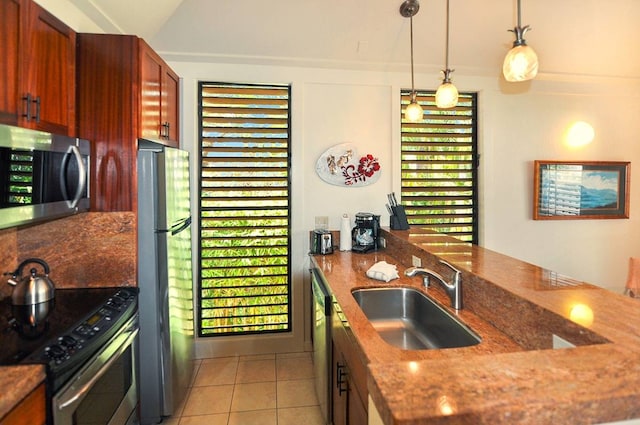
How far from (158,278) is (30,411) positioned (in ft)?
3.14

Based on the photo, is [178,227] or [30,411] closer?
[30,411]

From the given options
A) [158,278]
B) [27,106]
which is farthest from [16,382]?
[27,106]

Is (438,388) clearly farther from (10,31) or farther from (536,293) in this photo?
(10,31)

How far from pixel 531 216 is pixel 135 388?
3565 millimetres

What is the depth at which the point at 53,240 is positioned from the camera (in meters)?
1.94

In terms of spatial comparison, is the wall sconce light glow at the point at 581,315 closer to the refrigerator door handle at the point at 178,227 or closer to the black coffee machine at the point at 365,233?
the black coffee machine at the point at 365,233

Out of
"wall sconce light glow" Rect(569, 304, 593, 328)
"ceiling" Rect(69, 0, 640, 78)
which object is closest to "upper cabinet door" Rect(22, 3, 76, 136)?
"ceiling" Rect(69, 0, 640, 78)

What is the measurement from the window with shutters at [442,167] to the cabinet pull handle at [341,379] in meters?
1.89

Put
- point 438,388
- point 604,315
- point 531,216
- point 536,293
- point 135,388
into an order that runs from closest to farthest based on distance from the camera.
A: point 438,388, point 604,315, point 536,293, point 135,388, point 531,216

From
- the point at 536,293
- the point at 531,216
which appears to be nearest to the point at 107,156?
the point at 536,293

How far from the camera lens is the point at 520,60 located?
1464 mm

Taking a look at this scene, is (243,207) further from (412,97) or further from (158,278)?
(412,97)

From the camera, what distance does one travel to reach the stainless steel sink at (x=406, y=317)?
1.68 metres

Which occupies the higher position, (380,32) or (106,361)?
(380,32)
